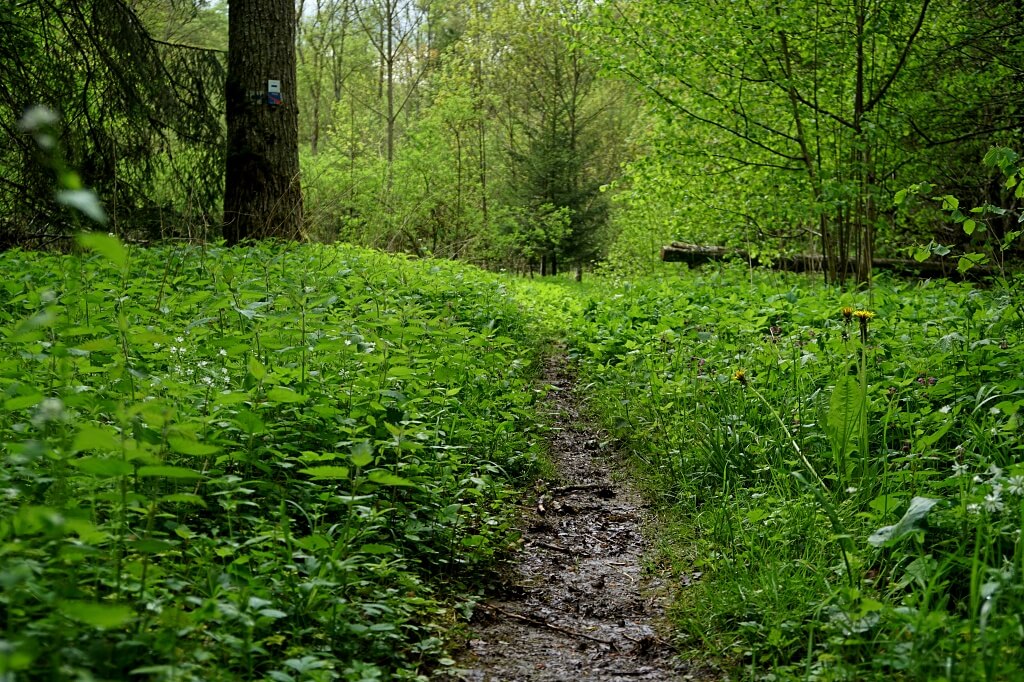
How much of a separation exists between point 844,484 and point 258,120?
7.47m

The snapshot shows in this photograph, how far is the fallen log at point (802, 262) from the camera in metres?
13.0

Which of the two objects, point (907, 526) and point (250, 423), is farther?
point (250, 423)

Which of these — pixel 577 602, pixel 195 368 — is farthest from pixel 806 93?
pixel 195 368

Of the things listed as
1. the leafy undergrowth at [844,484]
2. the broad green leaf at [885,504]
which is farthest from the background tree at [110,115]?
the broad green leaf at [885,504]

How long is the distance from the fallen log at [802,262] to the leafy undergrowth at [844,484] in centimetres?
597

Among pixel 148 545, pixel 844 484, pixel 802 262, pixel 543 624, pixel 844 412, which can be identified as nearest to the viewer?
pixel 148 545

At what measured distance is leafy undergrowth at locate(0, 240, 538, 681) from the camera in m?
1.95

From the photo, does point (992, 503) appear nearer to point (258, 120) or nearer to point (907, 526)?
point (907, 526)

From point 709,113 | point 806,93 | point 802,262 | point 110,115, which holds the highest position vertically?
point 806,93

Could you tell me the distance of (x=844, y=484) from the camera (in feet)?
11.5

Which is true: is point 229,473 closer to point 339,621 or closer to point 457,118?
point 339,621

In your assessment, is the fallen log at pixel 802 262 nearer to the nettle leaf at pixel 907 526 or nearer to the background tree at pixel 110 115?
the background tree at pixel 110 115

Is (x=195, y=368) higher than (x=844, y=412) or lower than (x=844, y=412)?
higher

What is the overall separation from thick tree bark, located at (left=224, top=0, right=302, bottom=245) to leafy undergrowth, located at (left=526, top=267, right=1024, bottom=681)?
15.6ft
